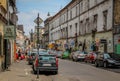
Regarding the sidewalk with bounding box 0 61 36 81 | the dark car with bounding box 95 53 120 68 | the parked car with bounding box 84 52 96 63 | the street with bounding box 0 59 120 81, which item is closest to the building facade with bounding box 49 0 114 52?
the parked car with bounding box 84 52 96 63

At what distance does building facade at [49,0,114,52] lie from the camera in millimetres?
46869

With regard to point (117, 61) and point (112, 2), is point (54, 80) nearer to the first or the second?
point (117, 61)

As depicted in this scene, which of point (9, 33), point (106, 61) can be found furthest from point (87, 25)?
point (9, 33)

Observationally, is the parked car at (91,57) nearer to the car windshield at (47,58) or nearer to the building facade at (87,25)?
the building facade at (87,25)

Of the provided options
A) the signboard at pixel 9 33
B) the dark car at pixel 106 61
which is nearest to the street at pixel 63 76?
the signboard at pixel 9 33

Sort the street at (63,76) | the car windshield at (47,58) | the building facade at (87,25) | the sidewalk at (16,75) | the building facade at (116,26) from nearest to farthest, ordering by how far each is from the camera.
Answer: the sidewalk at (16,75)
the street at (63,76)
the car windshield at (47,58)
the building facade at (116,26)
the building facade at (87,25)

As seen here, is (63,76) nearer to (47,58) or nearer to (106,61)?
(47,58)

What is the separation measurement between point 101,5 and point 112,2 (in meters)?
4.79

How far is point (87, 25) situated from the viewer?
58.2 metres

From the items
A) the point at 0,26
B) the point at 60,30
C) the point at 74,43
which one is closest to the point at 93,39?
the point at 74,43

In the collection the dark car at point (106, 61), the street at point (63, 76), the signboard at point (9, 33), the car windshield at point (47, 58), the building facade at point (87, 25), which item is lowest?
the street at point (63, 76)

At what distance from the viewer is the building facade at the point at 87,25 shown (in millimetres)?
46869

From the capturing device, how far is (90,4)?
56188 mm

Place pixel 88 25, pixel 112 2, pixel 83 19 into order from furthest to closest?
1. pixel 83 19
2. pixel 88 25
3. pixel 112 2
